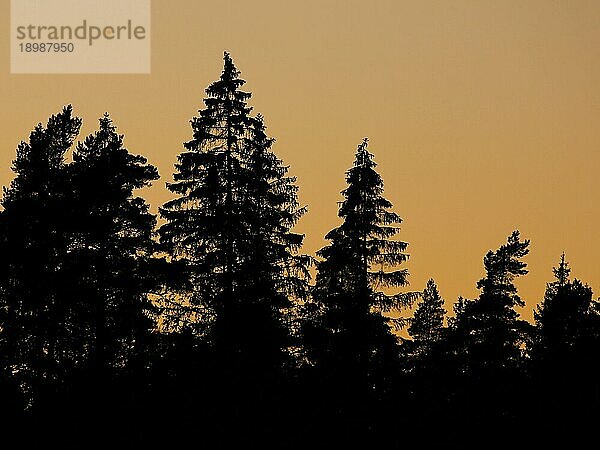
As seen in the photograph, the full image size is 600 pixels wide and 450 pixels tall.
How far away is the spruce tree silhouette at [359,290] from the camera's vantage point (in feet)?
161

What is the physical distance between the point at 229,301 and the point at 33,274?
762 cm

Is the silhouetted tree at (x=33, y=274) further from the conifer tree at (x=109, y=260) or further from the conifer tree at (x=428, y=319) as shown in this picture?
the conifer tree at (x=428, y=319)

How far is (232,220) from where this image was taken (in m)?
47.1

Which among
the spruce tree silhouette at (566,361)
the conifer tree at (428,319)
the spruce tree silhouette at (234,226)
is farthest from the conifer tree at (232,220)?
the conifer tree at (428,319)

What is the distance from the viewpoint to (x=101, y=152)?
48.7 metres

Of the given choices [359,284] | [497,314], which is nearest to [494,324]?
[497,314]

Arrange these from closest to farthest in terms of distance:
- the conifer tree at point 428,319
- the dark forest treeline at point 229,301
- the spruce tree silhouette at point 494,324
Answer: the dark forest treeline at point 229,301 → the spruce tree silhouette at point 494,324 → the conifer tree at point 428,319

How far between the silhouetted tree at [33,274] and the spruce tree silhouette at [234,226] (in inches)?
172

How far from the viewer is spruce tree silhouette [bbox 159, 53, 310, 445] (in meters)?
46.4

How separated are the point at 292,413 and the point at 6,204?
51.7 ft

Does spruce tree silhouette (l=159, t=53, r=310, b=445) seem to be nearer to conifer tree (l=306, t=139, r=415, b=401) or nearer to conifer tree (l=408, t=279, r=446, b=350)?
conifer tree (l=306, t=139, r=415, b=401)

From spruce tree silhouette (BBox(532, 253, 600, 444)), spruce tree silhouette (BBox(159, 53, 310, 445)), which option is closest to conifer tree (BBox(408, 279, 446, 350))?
spruce tree silhouette (BBox(532, 253, 600, 444))

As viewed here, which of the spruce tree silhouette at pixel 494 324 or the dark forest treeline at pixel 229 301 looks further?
the spruce tree silhouette at pixel 494 324

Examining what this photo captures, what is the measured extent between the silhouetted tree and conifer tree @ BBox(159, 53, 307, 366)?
14.4ft
